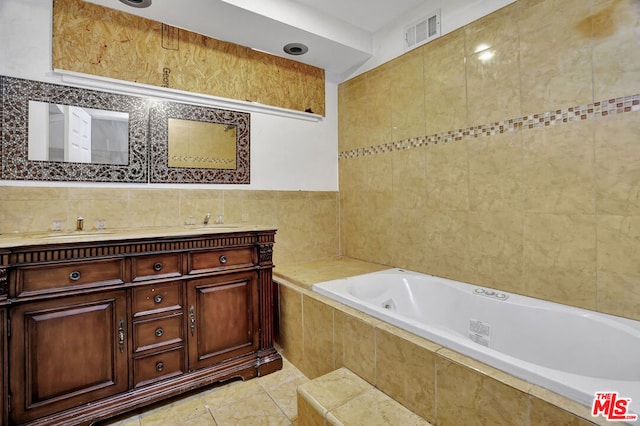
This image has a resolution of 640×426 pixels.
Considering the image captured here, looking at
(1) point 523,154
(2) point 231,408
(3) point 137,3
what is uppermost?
(3) point 137,3

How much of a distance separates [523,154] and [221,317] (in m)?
2.10

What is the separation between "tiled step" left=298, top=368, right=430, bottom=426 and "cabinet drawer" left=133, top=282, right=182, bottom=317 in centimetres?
88

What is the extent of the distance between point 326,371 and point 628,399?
136 centimetres

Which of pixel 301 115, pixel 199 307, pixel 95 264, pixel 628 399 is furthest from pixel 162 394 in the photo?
pixel 301 115

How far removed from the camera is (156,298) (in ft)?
5.70

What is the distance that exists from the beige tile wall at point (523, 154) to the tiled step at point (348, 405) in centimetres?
111

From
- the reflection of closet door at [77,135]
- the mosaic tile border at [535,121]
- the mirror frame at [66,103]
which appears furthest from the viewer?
the reflection of closet door at [77,135]

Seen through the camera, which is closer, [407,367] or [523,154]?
[407,367]

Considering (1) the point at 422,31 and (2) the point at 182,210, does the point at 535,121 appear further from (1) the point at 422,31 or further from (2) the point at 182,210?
(2) the point at 182,210

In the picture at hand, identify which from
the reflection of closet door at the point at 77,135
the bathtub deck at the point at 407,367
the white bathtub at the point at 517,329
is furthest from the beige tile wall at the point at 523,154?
the reflection of closet door at the point at 77,135

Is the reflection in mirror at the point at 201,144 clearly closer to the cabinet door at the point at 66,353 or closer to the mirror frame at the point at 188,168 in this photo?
the mirror frame at the point at 188,168

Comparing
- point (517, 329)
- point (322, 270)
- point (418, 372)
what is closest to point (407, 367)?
point (418, 372)

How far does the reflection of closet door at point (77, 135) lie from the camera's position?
193 centimetres

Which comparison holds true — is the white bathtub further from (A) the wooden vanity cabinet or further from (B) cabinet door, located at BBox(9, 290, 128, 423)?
(B) cabinet door, located at BBox(9, 290, 128, 423)
